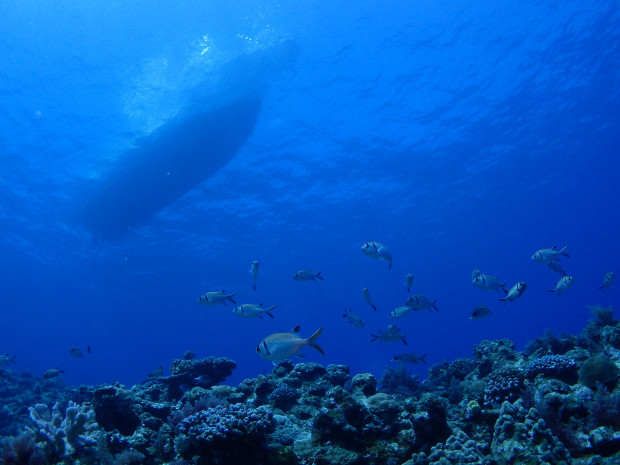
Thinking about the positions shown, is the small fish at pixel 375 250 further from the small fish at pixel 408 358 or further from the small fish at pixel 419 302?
the small fish at pixel 408 358

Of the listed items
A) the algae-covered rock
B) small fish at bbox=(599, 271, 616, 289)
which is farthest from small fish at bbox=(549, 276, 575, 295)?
small fish at bbox=(599, 271, 616, 289)

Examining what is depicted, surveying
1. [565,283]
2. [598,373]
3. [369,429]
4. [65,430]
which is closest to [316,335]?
[369,429]

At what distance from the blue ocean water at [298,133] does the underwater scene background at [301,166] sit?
6.5 inches

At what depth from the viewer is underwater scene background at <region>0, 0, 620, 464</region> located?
7.09 m

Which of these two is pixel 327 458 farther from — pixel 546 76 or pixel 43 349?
pixel 43 349

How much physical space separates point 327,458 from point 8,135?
31.1 m

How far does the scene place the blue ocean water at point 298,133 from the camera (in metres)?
21.9

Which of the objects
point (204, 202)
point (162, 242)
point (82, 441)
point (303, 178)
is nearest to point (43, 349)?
point (162, 242)

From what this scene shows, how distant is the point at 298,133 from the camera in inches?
1139

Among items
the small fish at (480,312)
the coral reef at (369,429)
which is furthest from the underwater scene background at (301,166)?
the small fish at (480,312)

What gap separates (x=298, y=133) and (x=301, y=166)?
4.18 m

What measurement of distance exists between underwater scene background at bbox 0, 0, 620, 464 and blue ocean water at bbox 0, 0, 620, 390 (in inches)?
6.5

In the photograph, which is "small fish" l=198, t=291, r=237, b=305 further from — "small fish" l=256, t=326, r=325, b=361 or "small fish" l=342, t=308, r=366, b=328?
"small fish" l=342, t=308, r=366, b=328

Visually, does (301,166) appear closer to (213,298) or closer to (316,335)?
(213,298)
